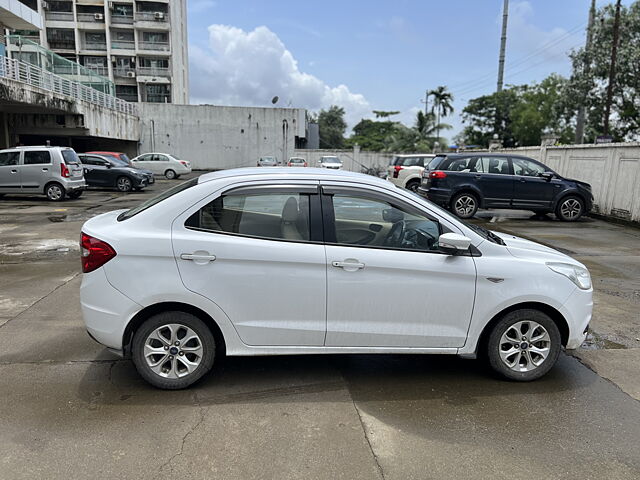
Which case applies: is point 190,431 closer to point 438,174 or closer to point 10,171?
point 438,174

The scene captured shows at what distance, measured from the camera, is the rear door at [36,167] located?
50.8ft

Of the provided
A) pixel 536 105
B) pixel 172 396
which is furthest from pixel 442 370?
pixel 536 105

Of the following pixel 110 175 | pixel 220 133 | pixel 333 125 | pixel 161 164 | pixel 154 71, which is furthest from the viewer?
pixel 333 125

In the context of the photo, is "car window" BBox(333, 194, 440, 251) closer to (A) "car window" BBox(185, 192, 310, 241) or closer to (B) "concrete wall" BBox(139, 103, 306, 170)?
(A) "car window" BBox(185, 192, 310, 241)

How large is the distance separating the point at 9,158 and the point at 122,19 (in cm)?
4029

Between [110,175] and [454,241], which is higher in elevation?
[454,241]

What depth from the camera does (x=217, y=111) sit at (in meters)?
39.4

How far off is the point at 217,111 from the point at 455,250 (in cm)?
3881

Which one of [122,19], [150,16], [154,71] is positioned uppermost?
[150,16]

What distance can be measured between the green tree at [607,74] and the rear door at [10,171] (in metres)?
29.9

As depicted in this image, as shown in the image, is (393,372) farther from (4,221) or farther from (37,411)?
(4,221)

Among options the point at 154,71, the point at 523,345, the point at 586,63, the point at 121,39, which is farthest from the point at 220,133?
the point at 523,345

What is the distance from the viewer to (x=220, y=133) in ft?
131

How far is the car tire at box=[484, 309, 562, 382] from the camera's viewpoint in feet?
11.9
